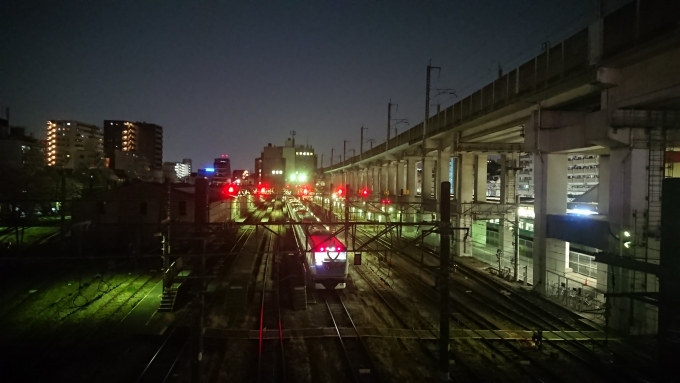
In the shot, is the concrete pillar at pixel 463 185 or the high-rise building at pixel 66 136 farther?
the high-rise building at pixel 66 136

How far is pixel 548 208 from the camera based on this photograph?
58.1ft

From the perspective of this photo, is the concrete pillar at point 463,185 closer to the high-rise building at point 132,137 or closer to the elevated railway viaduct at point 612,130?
the elevated railway viaduct at point 612,130

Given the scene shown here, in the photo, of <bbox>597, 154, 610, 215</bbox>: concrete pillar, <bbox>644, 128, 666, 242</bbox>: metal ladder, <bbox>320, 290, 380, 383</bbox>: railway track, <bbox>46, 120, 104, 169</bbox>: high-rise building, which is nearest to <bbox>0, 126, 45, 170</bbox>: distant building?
<bbox>46, 120, 104, 169</bbox>: high-rise building

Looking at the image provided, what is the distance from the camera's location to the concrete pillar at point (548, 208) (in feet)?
58.2

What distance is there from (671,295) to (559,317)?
9.06m

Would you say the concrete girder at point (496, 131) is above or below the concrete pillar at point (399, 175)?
above

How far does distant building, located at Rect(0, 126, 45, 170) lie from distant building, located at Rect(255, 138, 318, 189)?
4640 centimetres

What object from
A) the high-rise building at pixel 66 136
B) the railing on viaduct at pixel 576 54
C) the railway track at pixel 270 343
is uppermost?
the high-rise building at pixel 66 136

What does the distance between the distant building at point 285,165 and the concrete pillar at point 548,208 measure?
258 ft

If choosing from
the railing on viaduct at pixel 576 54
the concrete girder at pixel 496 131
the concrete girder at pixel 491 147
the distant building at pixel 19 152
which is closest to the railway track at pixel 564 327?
the concrete girder at pixel 496 131

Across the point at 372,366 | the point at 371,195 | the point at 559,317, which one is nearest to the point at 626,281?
the point at 559,317

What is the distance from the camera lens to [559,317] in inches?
597

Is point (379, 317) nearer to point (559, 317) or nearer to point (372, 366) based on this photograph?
point (372, 366)

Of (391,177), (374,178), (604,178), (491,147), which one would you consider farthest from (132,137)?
(604,178)
